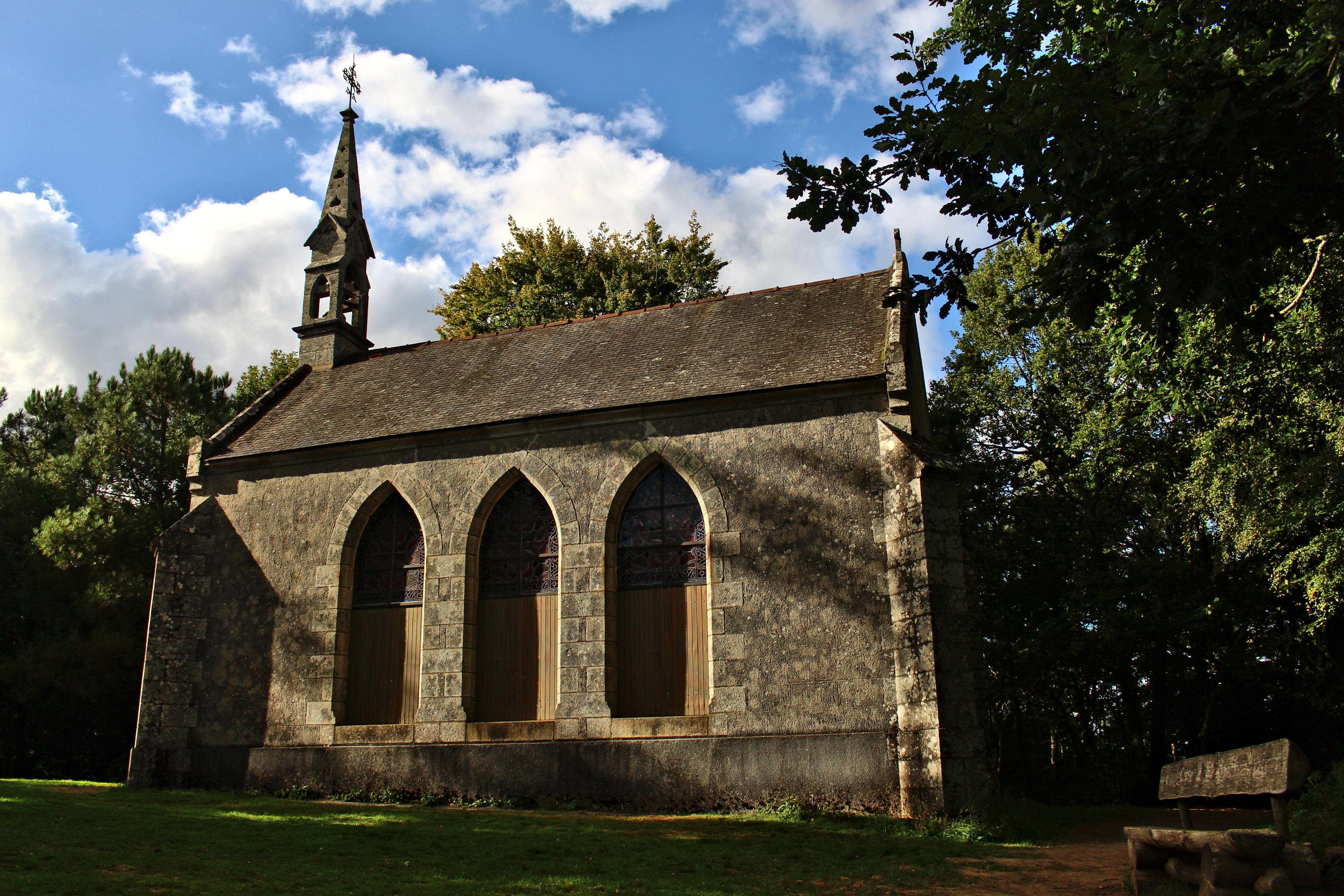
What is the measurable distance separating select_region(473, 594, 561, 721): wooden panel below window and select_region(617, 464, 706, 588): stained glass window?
1.26 metres

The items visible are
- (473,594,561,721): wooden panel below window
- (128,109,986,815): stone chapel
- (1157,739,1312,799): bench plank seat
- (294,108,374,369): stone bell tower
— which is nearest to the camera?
(1157,739,1312,799): bench plank seat

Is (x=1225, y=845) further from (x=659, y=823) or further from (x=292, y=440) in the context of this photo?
(x=292, y=440)

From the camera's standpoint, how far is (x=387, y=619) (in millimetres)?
15195

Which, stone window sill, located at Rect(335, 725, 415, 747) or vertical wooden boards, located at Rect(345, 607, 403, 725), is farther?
vertical wooden boards, located at Rect(345, 607, 403, 725)

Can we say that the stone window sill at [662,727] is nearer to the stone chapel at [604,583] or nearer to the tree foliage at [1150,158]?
the stone chapel at [604,583]

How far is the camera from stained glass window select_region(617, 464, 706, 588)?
45.2 feet

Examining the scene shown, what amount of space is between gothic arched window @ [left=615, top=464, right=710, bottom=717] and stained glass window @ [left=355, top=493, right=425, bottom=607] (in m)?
3.54

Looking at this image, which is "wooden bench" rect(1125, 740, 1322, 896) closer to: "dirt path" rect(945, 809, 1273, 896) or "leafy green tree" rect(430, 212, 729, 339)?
"dirt path" rect(945, 809, 1273, 896)

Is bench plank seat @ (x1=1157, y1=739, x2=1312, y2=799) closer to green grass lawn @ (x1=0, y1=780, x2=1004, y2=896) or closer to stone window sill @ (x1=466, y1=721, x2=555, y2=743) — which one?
green grass lawn @ (x1=0, y1=780, x2=1004, y2=896)

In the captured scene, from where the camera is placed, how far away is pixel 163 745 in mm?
15086

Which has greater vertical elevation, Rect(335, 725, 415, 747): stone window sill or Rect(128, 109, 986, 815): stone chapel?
Rect(128, 109, 986, 815): stone chapel

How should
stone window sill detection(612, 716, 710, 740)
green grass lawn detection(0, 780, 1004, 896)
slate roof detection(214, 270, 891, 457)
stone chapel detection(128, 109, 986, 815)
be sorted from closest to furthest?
green grass lawn detection(0, 780, 1004, 896) → stone chapel detection(128, 109, 986, 815) → stone window sill detection(612, 716, 710, 740) → slate roof detection(214, 270, 891, 457)

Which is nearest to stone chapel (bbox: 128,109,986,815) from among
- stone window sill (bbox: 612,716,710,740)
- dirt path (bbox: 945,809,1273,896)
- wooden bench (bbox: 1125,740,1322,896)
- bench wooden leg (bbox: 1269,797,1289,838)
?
stone window sill (bbox: 612,716,710,740)

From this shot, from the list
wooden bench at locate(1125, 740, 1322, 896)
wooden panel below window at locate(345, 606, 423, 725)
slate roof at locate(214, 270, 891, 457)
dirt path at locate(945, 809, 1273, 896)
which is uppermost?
slate roof at locate(214, 270, 891, 457)
